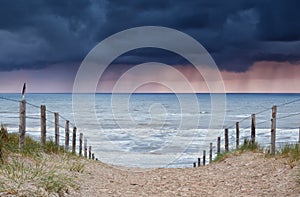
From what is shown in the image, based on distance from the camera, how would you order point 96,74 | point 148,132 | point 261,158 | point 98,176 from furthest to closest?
point 148,132
point 96,74
point 261,158
point 98,176

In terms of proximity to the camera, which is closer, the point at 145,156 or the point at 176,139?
the point at 145,156

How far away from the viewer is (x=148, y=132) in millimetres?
43562

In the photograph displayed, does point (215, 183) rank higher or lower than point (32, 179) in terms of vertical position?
lower

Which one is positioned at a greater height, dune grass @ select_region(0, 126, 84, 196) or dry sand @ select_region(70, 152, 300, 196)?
dune grass @ select_region(0, 126, 84, 196)

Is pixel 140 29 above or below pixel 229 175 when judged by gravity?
above

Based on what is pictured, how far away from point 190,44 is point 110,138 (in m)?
18.2

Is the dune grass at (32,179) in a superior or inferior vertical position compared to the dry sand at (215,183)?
superior

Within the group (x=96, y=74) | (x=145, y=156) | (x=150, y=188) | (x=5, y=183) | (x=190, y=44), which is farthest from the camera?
(x=145, y=156)

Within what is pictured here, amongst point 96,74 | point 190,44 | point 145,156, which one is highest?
point 190,44

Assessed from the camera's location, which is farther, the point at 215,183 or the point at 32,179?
the point at 215,183

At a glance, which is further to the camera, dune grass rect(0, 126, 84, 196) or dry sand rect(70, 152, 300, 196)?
dry sand rect(70, 152, 300, 196)

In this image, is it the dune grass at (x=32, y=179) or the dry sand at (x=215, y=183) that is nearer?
the dune grass at (x=32, y=179)

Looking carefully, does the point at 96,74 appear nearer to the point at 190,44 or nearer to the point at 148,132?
the point at 190,44

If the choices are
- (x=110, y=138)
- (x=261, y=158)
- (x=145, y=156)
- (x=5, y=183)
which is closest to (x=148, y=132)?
(x=110, y=138)
